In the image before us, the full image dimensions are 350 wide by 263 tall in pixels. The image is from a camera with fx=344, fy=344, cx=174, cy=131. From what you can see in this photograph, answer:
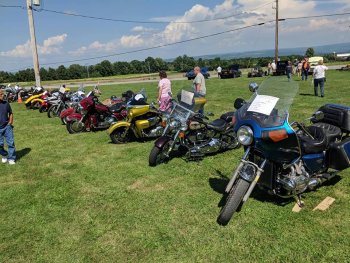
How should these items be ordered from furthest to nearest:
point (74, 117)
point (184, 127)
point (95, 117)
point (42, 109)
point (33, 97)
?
1. point (33, 97)
2. point (42, 109)
3. point (74, 117)
4. point (95, 117)
5. point (184, 127)

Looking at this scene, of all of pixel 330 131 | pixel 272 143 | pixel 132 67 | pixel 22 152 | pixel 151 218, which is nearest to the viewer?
pixel 272 143

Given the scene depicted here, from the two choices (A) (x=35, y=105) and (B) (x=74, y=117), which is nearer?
(B) (x=74, y=117)

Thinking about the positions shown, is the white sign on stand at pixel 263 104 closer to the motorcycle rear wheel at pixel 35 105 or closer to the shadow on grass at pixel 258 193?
the shadow on grass at pixel 258 193

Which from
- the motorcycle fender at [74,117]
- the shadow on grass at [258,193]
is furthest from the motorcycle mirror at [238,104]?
the motorcycle fender at [74,117]

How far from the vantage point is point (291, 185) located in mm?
4410

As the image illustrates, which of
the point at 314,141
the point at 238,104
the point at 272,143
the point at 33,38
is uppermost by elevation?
the point at 33,38

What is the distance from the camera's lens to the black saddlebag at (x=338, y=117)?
17.3 ft

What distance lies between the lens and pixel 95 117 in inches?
422

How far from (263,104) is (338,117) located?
5.70 feet

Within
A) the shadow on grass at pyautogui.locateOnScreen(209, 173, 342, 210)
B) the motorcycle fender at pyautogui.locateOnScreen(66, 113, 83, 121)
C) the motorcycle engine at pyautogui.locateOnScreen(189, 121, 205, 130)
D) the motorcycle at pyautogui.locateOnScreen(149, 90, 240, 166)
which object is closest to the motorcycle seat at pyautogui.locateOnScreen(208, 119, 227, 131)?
the motorcycle at pyautogui.locateOnScreen(149, 90, 240, 166)

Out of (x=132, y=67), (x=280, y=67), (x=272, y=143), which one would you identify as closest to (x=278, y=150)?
(x=272, y=143)

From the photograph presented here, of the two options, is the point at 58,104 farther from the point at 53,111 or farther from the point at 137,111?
the point at 137,111

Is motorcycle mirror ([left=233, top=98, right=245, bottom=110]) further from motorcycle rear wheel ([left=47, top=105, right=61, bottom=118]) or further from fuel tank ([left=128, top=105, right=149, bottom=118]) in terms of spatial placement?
motorcycle rear wheel ([left=47, top=105, right=61, bottom=118])

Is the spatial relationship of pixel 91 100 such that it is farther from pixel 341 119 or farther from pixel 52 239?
pixel 341 119
